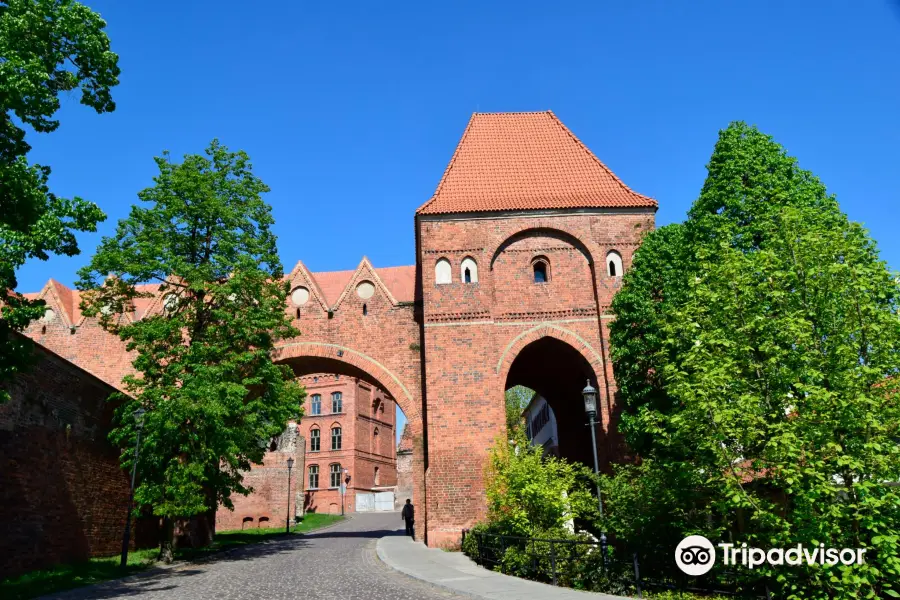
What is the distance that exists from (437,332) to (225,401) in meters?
6.75

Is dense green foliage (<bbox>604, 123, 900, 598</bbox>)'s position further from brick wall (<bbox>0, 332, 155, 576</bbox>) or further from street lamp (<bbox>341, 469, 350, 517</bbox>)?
street lamp (<bbox>341, 469, 350, 517</bbox>)

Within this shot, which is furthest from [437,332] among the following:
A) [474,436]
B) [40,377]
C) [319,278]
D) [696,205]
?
[319,278]

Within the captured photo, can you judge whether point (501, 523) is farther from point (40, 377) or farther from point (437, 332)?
point (40, 377)

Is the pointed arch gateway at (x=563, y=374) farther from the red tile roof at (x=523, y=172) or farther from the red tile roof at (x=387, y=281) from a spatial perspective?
the red tile roof at (x=387, y=281)

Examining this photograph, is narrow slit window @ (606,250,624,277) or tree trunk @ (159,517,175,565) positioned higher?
narrow slit window @ (606,250,624,277)

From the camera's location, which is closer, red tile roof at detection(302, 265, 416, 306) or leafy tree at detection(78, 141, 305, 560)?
leafy tree at detection(78, 141, 305, 560)

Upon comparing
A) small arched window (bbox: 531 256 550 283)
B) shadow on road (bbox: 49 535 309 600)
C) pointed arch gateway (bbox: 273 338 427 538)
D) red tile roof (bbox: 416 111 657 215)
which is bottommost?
shadow on road (bbox: 49 535 309 600)

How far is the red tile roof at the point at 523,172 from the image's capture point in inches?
853

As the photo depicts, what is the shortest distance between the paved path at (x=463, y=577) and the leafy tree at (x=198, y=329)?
521 cm

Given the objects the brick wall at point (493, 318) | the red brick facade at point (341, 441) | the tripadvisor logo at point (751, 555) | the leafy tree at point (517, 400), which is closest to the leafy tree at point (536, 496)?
the tripadvisor logo at point (751, 555)

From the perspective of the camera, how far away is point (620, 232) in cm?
2130

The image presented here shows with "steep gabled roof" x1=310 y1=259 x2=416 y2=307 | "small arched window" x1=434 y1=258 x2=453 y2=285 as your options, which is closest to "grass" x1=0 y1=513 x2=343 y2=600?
"small arched window" x1=434 y1=258 x2=453 y2=285

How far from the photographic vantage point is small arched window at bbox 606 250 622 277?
825 inches

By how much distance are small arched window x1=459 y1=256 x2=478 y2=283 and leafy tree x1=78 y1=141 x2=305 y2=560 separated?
567cm
